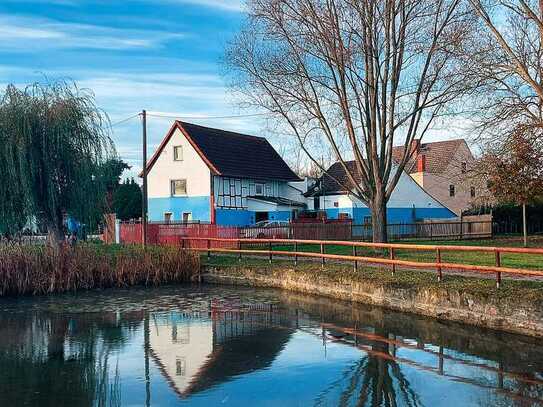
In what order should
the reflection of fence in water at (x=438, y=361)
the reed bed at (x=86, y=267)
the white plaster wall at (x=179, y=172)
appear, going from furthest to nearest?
the white plaster wall at (x=179, y=172) → the reed bed at (x=86, y=267) → the reflection of fence in water at (x=438, y=361)

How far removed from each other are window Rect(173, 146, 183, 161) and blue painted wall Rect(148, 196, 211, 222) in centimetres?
268

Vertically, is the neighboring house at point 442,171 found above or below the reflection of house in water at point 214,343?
above

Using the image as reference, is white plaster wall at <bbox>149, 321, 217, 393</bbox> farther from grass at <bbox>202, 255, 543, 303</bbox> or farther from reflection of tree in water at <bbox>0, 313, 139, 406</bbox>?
grass at <bbox>202, 255, 543, 303</bbox>

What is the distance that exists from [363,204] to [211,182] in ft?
36.6

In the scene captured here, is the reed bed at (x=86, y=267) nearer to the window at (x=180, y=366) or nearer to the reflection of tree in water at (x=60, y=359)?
the reflection of tree in water at (x=60, y=359)

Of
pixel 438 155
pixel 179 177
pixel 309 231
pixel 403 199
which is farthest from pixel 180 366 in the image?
pixel 438 155

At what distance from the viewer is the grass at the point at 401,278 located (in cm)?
1188

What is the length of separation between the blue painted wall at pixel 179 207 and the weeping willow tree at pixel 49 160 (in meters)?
18.1

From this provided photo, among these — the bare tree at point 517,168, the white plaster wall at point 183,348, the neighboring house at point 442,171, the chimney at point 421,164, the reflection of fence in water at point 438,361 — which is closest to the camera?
the reflection of fence in water at point 438,361

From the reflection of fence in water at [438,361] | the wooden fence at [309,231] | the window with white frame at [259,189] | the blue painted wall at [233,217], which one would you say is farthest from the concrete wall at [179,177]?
the reflection of fence in water at [438,361]

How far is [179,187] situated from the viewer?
139ft

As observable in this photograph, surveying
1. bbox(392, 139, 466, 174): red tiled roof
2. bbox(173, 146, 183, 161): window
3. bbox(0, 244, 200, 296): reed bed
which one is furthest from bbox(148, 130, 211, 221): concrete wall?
bbox(392, 139, 466, 174): red tiled roof

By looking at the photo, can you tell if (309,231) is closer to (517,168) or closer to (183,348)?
(517,168)

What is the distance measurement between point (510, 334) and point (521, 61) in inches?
359
